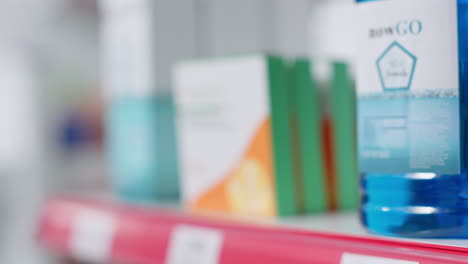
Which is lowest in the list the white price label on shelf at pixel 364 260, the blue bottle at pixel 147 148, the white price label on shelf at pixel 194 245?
the white price label on shelf at pixel 194 245

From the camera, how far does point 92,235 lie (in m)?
1.01

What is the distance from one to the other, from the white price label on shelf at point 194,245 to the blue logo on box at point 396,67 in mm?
273

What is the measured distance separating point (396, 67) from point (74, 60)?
1.35 m

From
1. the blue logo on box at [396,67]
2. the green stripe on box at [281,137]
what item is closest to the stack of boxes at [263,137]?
the green stripe on box at [281,137]

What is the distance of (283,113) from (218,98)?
10 centimetres

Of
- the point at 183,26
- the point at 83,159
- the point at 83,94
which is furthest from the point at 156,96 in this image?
the point at 83,94

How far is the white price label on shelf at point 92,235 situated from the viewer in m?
0.97

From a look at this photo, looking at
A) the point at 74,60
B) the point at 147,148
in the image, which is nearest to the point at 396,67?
the point at 147,148

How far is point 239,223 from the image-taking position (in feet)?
2.55

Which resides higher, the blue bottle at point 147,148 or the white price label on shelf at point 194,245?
the blue bottle at point 147,148

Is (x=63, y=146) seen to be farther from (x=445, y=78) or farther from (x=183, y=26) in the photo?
(x=445, y=78)

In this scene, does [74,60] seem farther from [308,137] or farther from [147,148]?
[308,137]

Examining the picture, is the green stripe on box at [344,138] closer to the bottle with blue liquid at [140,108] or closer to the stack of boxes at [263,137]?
the stack of boxes at [263,137]

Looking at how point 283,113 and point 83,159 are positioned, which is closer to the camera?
point 283,113
